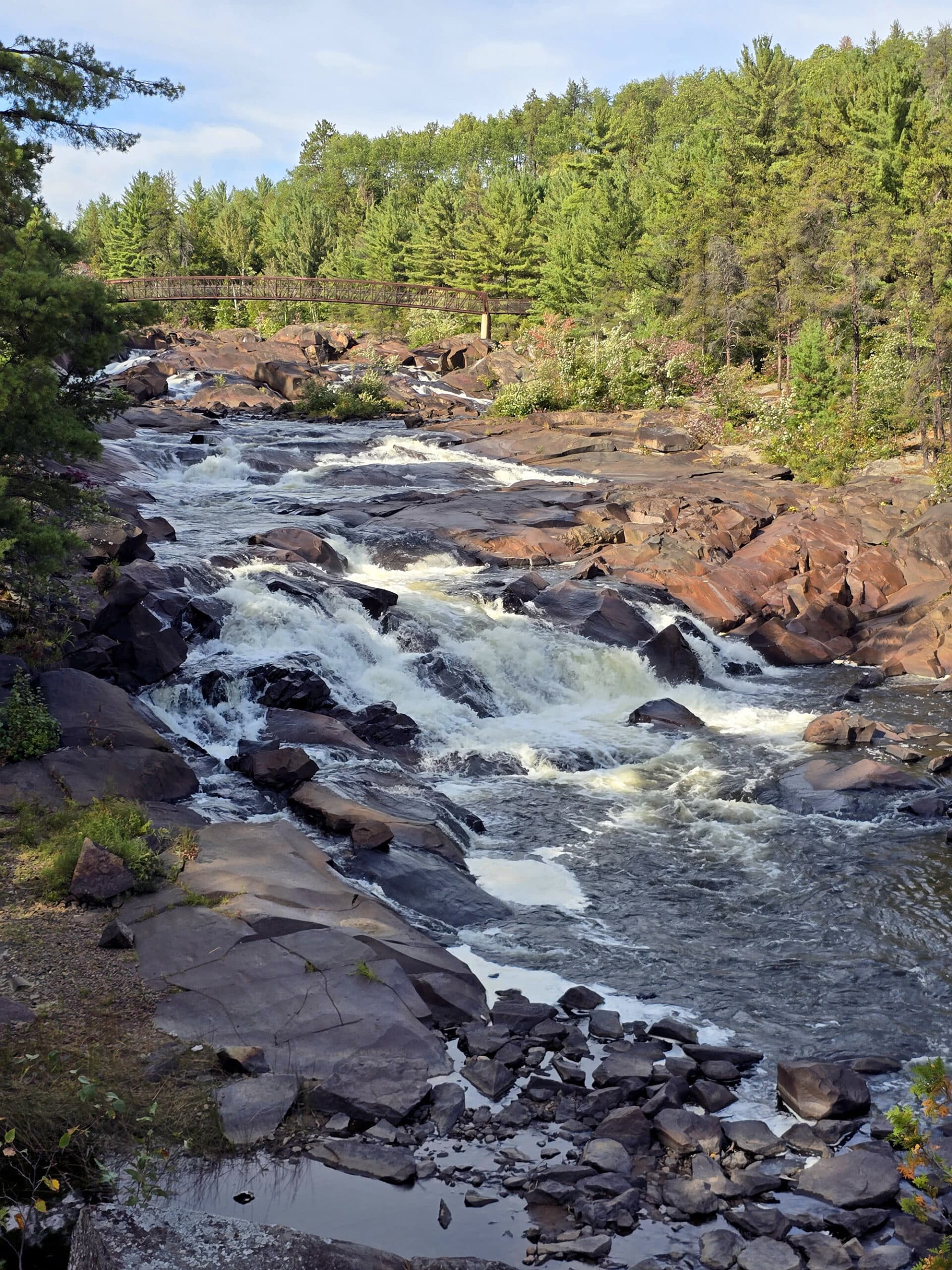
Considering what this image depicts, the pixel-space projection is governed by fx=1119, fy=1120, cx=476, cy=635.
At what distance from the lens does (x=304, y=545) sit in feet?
74.0

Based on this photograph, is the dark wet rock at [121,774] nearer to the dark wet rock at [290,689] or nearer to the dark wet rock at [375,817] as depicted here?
the dark wet rock at [375,817]

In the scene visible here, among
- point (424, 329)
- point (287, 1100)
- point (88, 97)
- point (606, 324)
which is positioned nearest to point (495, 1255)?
point (287, 1100)

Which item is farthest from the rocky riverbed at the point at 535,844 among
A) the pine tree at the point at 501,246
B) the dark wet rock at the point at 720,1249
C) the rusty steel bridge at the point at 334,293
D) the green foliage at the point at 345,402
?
the pine tree at the point at 501,246

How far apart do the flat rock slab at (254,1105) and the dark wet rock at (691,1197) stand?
2.52m

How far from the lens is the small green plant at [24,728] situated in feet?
39.8

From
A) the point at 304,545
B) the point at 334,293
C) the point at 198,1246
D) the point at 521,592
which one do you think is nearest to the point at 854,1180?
the point at 198,1246

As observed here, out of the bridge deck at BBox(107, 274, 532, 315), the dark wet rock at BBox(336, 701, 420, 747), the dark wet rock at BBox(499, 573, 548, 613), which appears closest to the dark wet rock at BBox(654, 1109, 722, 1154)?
the dark wet rock at BBox(336, 701, 420, 747)

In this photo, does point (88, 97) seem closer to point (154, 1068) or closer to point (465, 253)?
point (154, 1068)

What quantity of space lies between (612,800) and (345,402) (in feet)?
98.9

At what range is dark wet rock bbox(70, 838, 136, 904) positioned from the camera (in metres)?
9.83

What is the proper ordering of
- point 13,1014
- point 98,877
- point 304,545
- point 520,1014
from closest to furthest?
1. point 13,1014
2. point 520,1014
3. point 98,877
4. point 304,545

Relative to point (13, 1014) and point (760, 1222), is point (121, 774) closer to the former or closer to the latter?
point (13, 1014)

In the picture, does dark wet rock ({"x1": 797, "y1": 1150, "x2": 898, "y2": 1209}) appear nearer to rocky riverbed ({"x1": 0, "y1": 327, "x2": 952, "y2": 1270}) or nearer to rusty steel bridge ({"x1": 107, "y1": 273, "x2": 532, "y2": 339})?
rocky riverbed ({"x1": 0, "y1": 327, "x2": 952, "y2": 1270})

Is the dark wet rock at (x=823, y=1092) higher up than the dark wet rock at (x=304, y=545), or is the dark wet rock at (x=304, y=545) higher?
the dark wet rock at (x=304, y=545)
